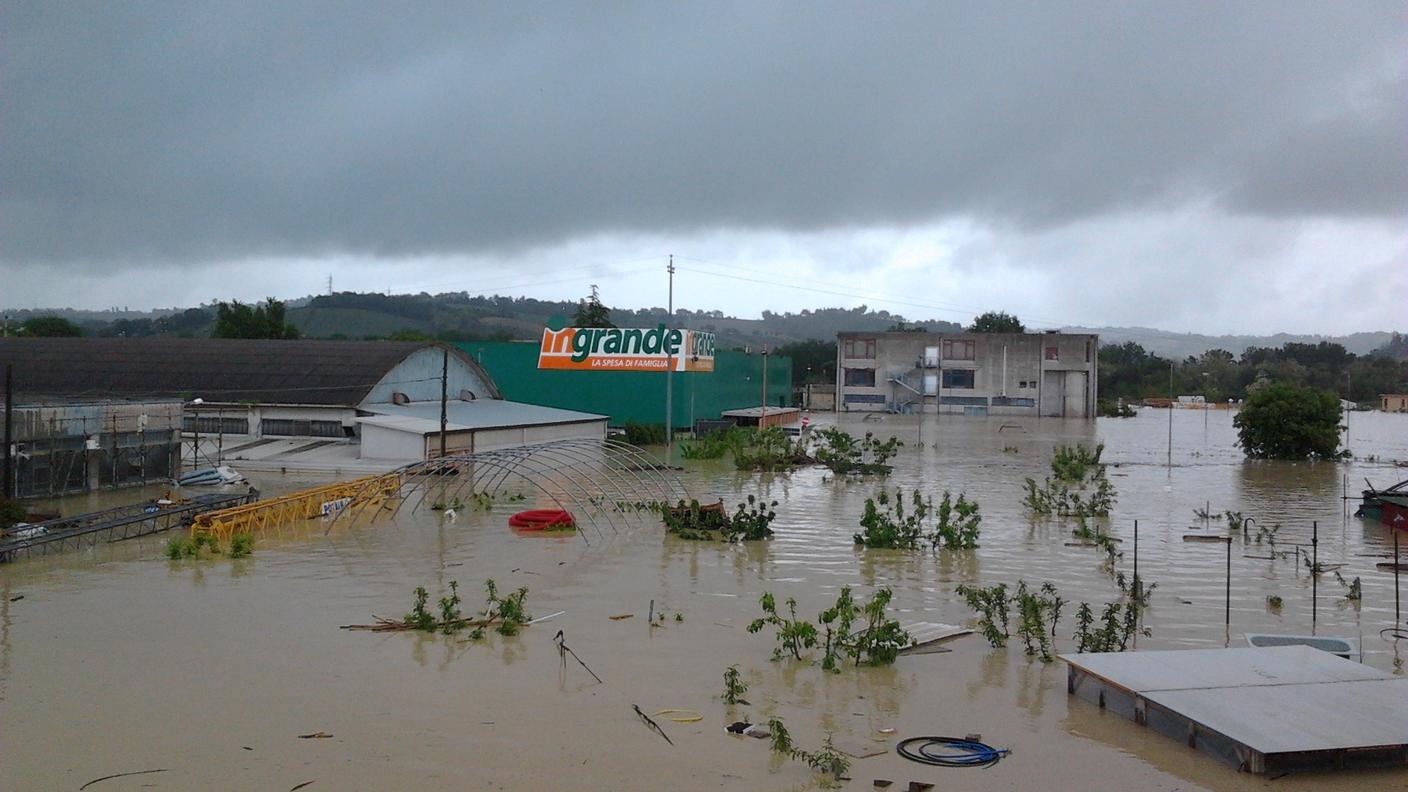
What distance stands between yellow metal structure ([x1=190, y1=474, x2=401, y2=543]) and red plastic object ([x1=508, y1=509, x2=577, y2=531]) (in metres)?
2.69

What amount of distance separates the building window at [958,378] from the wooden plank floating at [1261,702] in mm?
64656

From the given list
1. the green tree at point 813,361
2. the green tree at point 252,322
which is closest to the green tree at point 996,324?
the green tree at point 813,361

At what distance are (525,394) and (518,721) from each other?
37.4 meters

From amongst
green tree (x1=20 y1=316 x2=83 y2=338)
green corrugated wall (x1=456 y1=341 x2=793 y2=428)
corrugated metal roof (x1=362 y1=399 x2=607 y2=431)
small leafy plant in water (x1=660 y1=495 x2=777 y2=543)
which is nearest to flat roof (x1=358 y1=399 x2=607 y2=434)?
corrugated metal roof (x1=362 y1=399 x2=607 y2=431)

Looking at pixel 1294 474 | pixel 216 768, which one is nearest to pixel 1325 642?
pixel 216 768

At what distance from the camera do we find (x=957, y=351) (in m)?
73.4

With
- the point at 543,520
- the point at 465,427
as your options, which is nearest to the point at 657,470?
the point at 465,427

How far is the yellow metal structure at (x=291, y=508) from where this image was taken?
18.5m

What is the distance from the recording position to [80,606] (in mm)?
13320

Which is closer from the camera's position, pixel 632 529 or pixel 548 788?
pixel 548 788

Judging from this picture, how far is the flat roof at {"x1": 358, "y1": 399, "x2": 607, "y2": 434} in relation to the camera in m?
31.9

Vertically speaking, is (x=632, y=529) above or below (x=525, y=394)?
below

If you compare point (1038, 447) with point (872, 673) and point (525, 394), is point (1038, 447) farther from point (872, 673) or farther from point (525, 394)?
point (872, 673)

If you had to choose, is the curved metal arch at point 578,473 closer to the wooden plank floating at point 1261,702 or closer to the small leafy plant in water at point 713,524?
the small leafy plant in water at point 713,524
